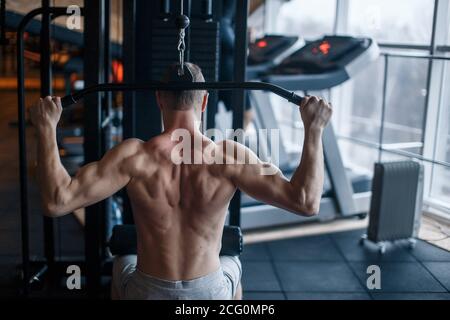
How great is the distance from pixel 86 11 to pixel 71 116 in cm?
351

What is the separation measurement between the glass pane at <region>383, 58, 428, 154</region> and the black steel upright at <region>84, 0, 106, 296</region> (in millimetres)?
3160

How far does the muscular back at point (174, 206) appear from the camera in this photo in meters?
1.59

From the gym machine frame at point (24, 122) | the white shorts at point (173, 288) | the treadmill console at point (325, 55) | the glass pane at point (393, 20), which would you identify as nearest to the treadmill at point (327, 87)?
the treadmill console at point (325, 55)

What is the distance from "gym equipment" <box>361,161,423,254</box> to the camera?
11.3 ft

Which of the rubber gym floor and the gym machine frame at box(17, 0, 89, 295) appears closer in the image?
the gym machine frame at box(17, 0, 89, 295)

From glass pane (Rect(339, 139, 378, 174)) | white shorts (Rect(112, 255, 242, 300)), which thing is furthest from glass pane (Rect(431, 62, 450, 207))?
white shorts (Rect(112, 255, 242, 300))

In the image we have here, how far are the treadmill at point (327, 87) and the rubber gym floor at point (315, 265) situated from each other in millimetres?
218

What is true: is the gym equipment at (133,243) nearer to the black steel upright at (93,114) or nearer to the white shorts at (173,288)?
the white shorts at (173,288)

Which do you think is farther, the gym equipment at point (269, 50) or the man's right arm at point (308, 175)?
the gym equipment at point (269, 50)

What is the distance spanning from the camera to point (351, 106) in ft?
19.1

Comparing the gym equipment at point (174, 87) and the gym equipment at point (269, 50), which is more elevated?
the gym equipment at point (269, 50)

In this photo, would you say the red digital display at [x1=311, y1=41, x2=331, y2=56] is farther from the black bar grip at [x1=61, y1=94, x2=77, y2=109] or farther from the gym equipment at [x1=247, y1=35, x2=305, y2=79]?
the black bar grip at [x1=61, y1=94, x2=77, y2=109]

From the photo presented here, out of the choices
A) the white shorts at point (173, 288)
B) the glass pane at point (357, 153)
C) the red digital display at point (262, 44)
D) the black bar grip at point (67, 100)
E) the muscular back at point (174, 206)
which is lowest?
the glass pane at point (357, 153)
